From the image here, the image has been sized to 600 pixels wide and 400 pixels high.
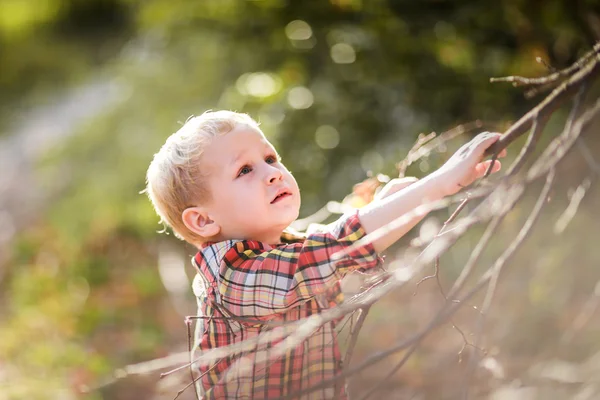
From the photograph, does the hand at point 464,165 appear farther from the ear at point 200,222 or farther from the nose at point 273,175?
the ear at point 200,222

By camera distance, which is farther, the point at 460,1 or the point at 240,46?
the point at 240,46

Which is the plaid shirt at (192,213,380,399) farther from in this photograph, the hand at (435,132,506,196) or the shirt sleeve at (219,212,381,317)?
the hand at (435,132,506,196)

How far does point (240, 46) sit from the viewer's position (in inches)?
130

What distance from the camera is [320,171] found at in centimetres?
304

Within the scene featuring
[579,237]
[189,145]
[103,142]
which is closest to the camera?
[189,145]

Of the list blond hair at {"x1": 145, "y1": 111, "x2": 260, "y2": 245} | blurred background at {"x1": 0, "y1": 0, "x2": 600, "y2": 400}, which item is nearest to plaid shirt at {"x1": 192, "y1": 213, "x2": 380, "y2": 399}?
blond hair at {"x1": 145, "y1": 111, "x2": 260, "y2": 245}

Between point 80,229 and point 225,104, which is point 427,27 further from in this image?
point 80,229

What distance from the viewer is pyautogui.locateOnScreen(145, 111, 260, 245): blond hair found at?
1.40 m

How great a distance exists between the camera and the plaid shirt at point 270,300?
124cm

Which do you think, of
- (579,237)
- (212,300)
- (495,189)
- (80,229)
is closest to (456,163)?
(495,189)

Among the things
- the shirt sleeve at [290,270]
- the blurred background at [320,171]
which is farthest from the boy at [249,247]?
the blurred background at [320,171]

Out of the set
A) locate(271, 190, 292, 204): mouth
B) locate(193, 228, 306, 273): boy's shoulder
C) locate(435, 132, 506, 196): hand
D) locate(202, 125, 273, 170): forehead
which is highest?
locate(202, 125, 273, 170): forehead

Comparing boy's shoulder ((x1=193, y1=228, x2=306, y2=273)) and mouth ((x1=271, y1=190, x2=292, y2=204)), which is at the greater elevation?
mouth ((x1=271, y1=190, x2=292, y2=204))

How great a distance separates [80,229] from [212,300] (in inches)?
120
